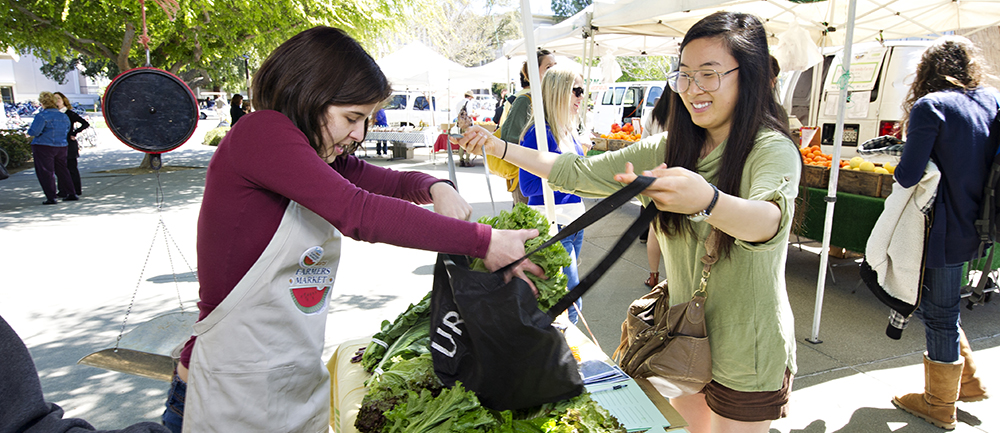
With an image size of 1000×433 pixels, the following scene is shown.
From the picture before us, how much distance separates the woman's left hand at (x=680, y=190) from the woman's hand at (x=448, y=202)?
1.94ft

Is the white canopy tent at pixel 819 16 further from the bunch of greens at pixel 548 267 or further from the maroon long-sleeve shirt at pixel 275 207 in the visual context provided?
the maroon long-sleeve shirt at pixel 275 207

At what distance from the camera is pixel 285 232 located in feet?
4.70

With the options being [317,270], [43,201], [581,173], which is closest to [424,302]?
[317,270]

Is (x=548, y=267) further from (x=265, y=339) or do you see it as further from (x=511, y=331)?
(x=265, y=339)

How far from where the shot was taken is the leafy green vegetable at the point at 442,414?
1.44m

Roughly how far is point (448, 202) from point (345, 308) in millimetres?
3815

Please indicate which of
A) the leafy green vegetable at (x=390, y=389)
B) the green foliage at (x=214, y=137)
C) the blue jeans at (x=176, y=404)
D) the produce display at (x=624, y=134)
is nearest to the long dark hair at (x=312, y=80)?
the leafy green vegetable at (x=390, y=389)

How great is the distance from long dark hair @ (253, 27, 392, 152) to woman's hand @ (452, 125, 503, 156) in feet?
2.63

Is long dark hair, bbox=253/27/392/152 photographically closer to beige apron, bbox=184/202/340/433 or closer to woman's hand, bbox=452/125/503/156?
beige apron, bbox=184/202/340/433

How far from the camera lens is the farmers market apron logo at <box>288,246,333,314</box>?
58.4 inches

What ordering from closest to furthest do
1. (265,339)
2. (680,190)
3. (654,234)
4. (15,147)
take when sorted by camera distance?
(680,190) < (265,339) < (654,234) < (15,147)

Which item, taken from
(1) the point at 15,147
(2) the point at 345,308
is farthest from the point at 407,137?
(2) the point at 345,308

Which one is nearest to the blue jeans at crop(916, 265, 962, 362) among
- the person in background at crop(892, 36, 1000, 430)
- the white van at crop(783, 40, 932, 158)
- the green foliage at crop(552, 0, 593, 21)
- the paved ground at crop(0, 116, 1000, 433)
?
the person in background at crop(892, 36, 1000, 430)

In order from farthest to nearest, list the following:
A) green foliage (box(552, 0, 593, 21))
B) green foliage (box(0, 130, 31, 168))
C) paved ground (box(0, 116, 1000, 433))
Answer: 1. green foliage (box(552, 0, 593, 21))
2. green foliage (box(0, 130, 31, 168))
3. paved ground (box(0, 116, 1000, 433))
